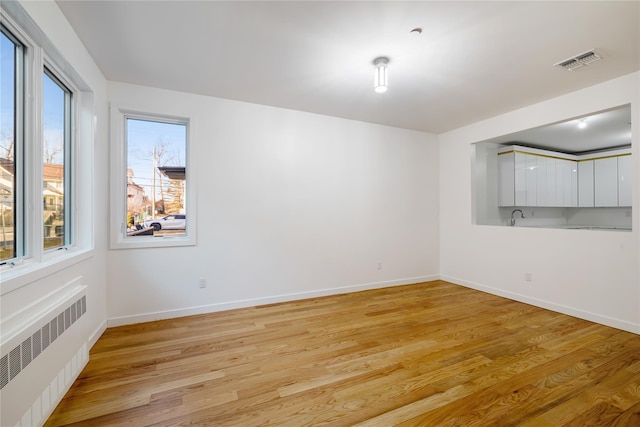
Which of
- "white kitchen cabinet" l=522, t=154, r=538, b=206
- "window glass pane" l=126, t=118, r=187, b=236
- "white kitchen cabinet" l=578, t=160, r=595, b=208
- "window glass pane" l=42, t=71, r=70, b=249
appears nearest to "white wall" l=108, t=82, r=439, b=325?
"window glass pane" l=126, t=118, r=187, b=236

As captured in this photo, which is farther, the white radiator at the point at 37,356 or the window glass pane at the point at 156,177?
the window glass pane at the point at 156,177

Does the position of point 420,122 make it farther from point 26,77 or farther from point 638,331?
point 26,77

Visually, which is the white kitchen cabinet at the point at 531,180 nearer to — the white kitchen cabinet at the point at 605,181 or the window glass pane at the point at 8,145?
the white kitchen cabinet at the point at 605,181

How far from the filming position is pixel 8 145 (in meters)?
1.62

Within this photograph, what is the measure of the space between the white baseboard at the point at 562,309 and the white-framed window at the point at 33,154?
4955 millimetres

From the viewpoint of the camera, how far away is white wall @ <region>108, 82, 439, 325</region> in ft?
10.4

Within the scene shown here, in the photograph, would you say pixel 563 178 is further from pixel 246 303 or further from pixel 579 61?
pixel 246 303

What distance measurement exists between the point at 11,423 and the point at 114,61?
2.77m

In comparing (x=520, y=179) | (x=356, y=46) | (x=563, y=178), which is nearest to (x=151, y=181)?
(x=356, y=46)

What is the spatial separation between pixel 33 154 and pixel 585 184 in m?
8.14

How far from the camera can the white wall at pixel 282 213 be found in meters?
3.17

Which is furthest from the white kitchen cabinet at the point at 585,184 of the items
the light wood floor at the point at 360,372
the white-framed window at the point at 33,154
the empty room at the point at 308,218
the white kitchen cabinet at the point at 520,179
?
the white-framed window at the point at 33,154

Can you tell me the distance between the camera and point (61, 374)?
5.72 ft

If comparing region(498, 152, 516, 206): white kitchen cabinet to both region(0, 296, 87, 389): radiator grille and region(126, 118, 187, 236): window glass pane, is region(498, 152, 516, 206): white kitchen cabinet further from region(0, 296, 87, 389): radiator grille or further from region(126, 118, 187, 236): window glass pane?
region(0, 296, 87, 389): radiator grille
